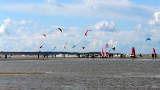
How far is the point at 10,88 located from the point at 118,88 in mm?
9034

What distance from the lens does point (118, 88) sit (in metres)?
37.6

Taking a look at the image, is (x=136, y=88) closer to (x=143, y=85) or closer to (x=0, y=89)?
(x=143, y=85)

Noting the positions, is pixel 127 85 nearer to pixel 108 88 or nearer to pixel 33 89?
pixel 108 88

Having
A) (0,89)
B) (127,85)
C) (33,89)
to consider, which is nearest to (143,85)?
(127,85)

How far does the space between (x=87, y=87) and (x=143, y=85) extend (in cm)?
546

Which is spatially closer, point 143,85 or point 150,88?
point 150,88

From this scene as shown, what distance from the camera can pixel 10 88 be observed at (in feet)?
123

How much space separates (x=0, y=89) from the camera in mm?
36312

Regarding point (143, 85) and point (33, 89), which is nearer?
point (33, 89)

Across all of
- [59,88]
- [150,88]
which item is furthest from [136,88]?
[59,88]

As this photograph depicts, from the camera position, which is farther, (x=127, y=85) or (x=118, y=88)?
(x=127, y=85)

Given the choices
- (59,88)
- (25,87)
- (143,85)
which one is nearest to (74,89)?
(59,88)

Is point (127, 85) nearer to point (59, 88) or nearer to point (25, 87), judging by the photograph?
point (59, 88)

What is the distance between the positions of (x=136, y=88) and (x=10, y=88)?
1054 centimetres
